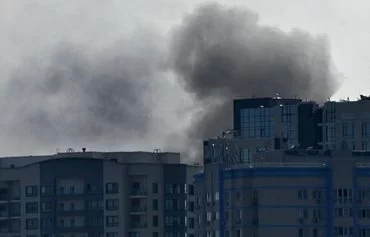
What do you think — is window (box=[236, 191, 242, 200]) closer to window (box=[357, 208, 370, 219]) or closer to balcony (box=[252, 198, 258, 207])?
balcony (box=[252, 198, 258, 207])

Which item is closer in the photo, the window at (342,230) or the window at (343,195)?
the window at (342,230)

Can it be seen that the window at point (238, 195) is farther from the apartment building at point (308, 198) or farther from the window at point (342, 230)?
the window at point (342, 230)

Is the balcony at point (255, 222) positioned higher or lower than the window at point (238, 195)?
lower

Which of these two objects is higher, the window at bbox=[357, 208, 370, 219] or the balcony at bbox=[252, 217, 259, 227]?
the window at bbox=[357, 208, 370, 219]

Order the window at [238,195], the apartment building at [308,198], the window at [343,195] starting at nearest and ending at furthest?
1. the apartment building at [308,198]
2. the window at [343,195]
3. the window at [238,195]

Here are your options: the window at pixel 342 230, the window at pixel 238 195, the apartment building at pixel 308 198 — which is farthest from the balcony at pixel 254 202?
the window at pixel 342 230

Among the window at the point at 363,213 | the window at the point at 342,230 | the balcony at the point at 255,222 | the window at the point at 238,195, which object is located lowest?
the window at the point at 342,230

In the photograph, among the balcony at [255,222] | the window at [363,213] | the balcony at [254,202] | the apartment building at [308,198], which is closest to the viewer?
the apartment building at [308,198]

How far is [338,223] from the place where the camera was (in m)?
192

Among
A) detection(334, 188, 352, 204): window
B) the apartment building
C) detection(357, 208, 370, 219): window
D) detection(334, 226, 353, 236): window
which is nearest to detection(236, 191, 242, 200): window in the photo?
the apartment building

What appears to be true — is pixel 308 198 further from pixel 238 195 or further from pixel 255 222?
pixel 238 195

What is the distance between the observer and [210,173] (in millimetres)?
199750

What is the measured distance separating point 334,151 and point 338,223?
573cm

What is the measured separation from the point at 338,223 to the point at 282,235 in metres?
4.46
